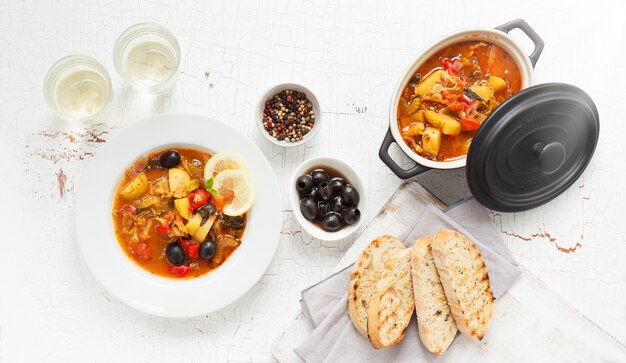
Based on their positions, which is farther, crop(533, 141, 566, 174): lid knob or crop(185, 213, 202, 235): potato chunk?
crop(185, 213, 202, 235): potato chunk

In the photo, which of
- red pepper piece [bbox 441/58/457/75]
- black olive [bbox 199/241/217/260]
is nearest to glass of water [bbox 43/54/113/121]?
black olive [bbox 199/241/217/260]

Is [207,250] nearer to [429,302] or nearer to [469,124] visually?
[429,302]

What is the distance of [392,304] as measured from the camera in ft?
8.04

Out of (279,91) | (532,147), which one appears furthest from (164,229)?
(532,147)

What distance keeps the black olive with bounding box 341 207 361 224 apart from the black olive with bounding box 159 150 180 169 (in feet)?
2.63

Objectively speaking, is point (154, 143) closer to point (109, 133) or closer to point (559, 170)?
point (109, 133)

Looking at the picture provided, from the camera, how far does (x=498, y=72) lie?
99.5 inches

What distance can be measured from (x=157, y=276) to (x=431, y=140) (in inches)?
54.9

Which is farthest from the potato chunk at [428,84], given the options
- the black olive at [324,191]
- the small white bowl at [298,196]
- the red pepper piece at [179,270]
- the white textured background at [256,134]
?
the red pepper piece at [179,270]

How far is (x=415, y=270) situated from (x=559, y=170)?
0.80m

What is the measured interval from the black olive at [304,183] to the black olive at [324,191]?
48mm

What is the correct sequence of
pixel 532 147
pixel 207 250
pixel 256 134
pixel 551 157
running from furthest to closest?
pixel 256 134, pixel 207 250, pixel 532 147, pixel 551 157

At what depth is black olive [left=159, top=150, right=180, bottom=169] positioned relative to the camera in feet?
8.50

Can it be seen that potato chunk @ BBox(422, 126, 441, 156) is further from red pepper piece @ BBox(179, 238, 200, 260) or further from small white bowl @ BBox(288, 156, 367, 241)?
red pepper piece @ BBox(179, 238, 200, 260)
